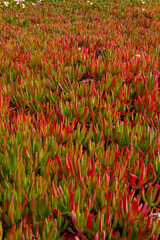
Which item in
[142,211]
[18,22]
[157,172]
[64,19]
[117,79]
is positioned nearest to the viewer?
[142,211]

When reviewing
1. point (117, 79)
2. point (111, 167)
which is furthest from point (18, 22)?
point (111, 167)

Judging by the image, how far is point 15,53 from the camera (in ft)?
14.2

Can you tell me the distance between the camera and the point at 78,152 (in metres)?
2.09

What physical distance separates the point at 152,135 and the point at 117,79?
4.04 ft

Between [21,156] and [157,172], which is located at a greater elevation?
[21,156]

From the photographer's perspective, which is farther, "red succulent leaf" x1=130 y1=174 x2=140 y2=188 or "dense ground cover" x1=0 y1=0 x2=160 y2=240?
"red succulent leaf" x1=130 y1=174 x2=140 y2=188

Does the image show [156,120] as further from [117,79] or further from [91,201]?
[91,201]

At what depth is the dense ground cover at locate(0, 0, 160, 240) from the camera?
1.53m

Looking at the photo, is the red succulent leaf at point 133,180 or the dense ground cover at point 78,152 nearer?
the dense ground cover at point 78,152

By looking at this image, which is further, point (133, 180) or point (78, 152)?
point (78, 152)

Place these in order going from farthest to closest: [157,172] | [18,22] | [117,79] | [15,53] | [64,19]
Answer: [64,19]
[18,22]
[15,53]
[117,79]
[157,172]

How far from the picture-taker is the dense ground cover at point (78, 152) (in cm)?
153

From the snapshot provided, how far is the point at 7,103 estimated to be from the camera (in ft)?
9.19

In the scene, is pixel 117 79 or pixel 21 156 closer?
pixel 21 156
